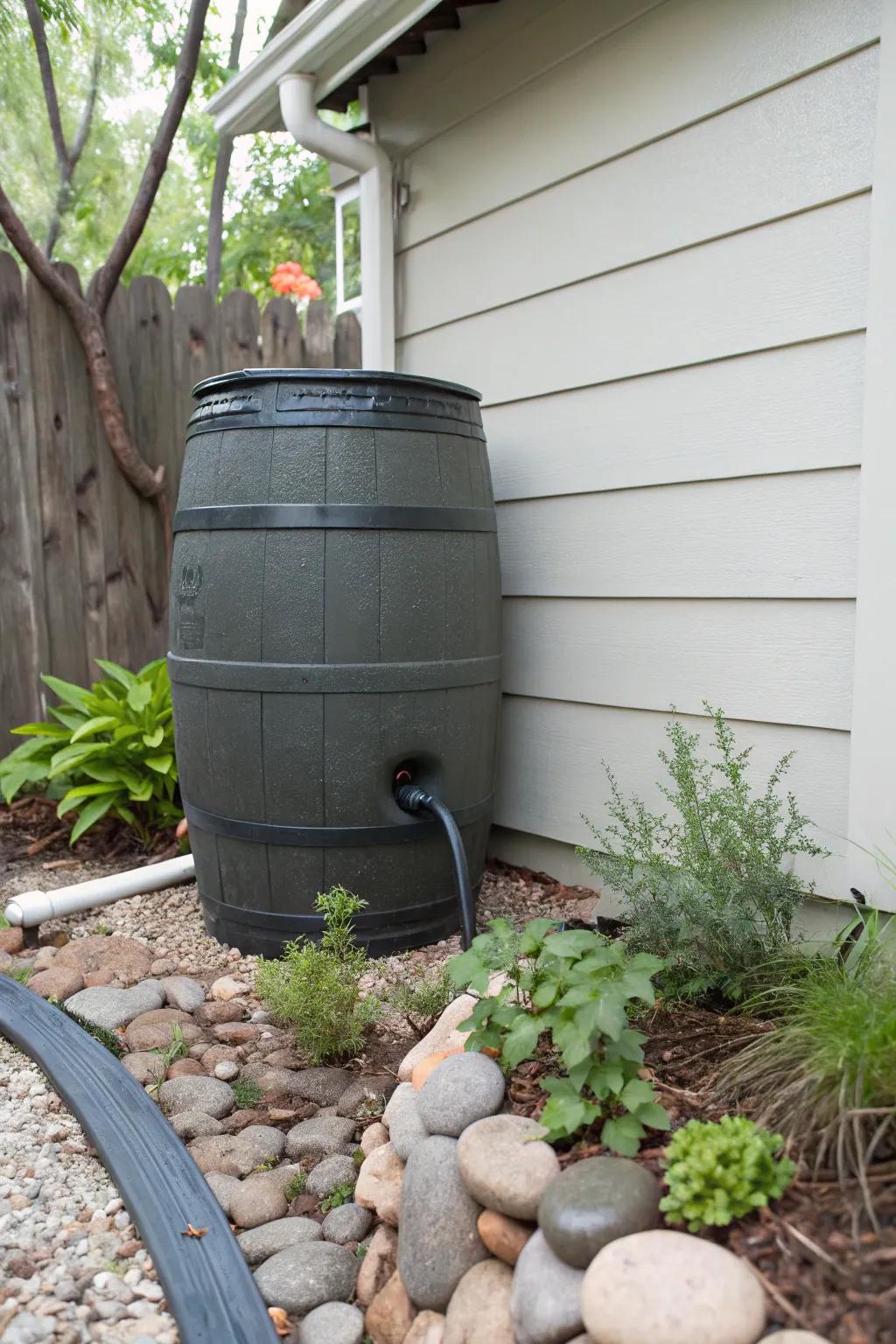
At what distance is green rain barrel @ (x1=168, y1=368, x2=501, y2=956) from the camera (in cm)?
216

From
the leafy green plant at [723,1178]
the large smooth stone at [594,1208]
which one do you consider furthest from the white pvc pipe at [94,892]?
the leafy green plant at [723,1178]

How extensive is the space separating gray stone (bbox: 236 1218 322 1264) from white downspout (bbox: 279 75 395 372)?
2.30 metres

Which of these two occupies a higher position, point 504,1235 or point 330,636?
point 330,636

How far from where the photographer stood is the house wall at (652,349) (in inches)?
77.7

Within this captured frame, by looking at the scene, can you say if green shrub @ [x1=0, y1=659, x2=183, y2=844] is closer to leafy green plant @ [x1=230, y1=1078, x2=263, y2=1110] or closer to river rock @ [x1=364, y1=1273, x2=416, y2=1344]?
leafy green plant @ [x1=230, y1=1078, x2=263, y2=1110]

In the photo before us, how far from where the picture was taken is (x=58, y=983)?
2.15 m

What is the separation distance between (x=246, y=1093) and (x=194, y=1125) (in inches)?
5.4

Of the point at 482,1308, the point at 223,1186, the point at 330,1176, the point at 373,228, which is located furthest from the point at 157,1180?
the point at 373,228

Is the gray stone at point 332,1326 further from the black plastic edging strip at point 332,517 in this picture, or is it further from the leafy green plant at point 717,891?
the black plastic edging strip at point 332,517

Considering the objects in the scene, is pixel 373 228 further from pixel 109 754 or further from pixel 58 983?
pixel 58 983

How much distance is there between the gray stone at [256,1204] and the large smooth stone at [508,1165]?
1.17 ft

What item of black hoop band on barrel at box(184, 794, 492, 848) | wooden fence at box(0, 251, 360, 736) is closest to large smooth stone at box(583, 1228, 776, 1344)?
black hoop band on barrel at box(184, 794, 492, 848)

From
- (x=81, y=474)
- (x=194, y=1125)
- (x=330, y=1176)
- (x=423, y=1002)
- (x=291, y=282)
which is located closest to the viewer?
(x=330, y=1176)

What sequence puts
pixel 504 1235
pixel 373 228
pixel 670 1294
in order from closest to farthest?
pixel 670 1294 → pixel 504 1235 → pixel 373 228
